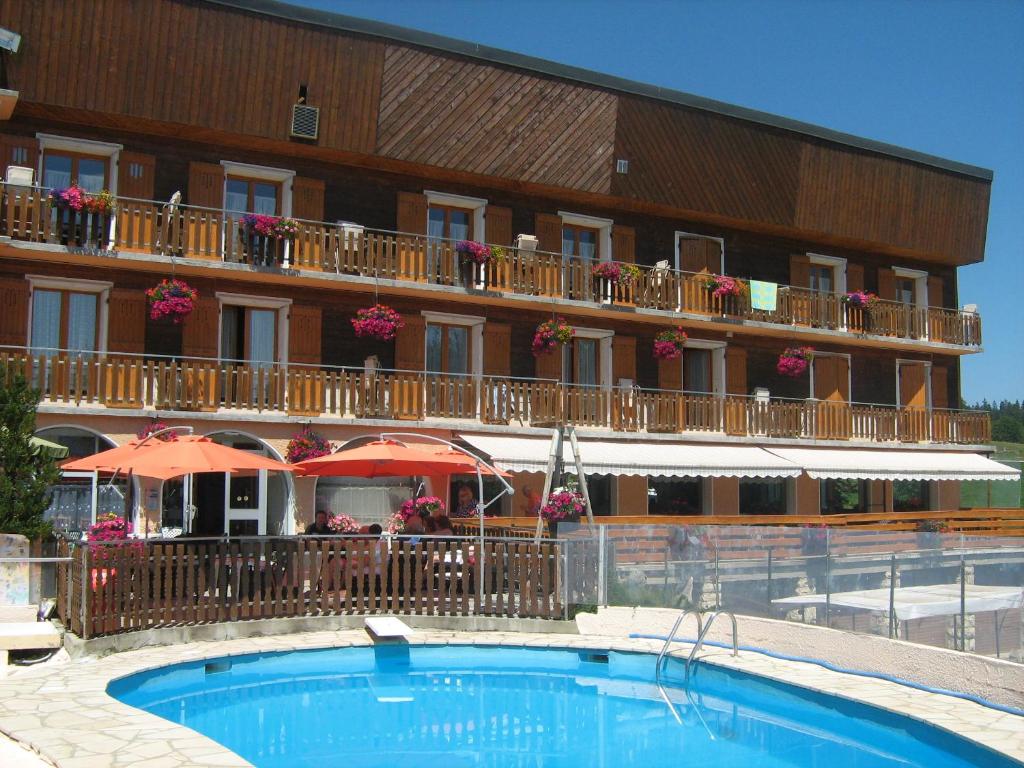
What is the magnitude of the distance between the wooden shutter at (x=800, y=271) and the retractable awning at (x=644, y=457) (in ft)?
18.8

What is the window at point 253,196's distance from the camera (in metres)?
22.9

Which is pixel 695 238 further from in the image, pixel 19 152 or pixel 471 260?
pixel 19 152

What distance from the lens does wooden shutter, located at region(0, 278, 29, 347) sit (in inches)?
799

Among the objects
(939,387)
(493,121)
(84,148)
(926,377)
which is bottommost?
(939,387)

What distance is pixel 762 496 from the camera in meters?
28.8

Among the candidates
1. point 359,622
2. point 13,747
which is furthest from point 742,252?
point 13,747

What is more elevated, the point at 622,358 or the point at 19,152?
the point at 19,152

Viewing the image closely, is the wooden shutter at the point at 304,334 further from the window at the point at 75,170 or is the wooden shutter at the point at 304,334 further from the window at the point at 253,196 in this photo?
the window at the point at 75,170

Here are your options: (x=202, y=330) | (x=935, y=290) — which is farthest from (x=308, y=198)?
(x=935, y=290)

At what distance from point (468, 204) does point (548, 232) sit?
2.18 m

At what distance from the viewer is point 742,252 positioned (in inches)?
1152

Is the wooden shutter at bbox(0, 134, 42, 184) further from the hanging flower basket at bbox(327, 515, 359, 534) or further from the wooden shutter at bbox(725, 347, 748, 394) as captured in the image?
the wooden shutter at bbox(725, 347, 748, 394)

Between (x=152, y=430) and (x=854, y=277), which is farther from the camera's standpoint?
(x=854, y=277)

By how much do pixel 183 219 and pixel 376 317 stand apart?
169 inches
